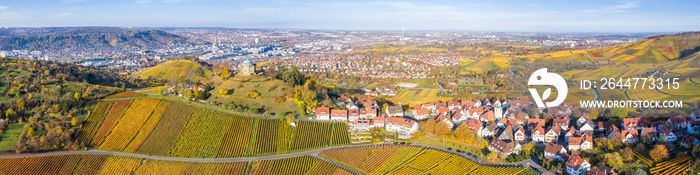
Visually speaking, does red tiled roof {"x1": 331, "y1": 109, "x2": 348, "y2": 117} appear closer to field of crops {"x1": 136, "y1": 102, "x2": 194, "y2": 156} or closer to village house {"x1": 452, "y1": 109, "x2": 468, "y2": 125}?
village house {"x1": 452, "y1": 109, "x2": 468, "y2": 125}

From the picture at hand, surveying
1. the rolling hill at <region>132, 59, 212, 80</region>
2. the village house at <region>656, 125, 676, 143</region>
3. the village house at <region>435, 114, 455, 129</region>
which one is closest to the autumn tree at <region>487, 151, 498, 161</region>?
the village house at <region>435, 114, 455, 129</region>

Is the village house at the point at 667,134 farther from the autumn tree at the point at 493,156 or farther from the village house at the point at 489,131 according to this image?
the autumn tree at the point at 493,156

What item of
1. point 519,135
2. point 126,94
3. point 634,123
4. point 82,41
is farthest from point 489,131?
point 82,41

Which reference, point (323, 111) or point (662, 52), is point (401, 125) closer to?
point (323, 111)

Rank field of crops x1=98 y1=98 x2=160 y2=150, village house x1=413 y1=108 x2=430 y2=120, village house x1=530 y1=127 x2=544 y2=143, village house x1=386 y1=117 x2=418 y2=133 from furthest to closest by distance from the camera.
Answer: village house x1=413 y1=108 x2=430 y2=120, village house x1=386 y1=117 x2=418 y2=133, field of crops x1=98 y1=98 x2=160 y2=150, village house x1=530 y1=127 x2=544 y2=143

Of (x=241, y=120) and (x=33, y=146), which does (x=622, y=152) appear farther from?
(x=33, y=146)

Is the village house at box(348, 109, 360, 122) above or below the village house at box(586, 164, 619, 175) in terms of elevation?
above

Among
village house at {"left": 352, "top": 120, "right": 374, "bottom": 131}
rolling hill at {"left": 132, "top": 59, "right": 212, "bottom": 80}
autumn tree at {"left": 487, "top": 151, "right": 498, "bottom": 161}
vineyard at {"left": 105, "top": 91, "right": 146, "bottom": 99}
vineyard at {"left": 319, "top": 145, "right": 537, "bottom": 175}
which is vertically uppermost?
rolling hill at {"left": 132, "top": 59, "right": 212, "bottom": 80}
